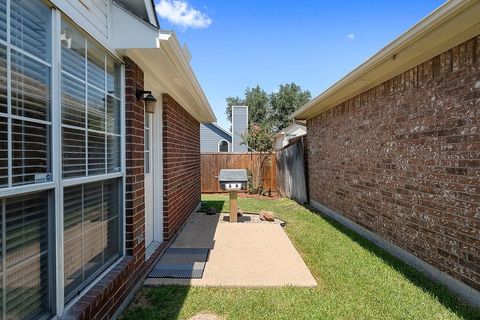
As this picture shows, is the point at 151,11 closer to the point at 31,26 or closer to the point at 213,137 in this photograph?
the point at 31,26

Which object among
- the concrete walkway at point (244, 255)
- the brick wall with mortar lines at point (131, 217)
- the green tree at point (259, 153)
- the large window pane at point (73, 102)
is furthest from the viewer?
the green tree at point (259, 153)

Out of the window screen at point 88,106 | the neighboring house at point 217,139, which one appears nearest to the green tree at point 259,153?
the neighboring house at point 217,139

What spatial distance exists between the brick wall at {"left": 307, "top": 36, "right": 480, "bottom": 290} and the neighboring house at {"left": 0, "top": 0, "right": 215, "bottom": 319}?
3161 mm

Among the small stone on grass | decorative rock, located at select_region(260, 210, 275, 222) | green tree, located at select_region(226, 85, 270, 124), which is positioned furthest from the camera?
green tree, located at select_region(226, 85, 270, 124)

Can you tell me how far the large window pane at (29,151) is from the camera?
1983 millimetres

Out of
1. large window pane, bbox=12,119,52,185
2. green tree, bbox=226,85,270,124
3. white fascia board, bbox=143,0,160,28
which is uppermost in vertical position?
green tree, bbox=226,85,270,124

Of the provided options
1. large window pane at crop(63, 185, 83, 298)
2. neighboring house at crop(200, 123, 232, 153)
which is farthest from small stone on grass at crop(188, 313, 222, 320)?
neighboring house at crop(200, 123, 232, 153)

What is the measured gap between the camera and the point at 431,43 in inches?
154

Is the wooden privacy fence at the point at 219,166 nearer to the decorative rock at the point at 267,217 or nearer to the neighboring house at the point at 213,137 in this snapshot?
the decorative rock at the point at 267,217

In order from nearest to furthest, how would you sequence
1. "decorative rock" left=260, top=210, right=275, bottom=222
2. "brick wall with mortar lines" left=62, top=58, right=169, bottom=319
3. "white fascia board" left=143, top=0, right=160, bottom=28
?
"brick wall with mortar lines" left=62, top=58, right=169, bottom=319, "white fascia board" left=143, top=0, right=160, bottom=28, "decorative rock" left=260, top=210, right=275, bottom=222

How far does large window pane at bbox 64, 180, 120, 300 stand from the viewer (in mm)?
2608

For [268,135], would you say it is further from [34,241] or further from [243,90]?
[243,90]

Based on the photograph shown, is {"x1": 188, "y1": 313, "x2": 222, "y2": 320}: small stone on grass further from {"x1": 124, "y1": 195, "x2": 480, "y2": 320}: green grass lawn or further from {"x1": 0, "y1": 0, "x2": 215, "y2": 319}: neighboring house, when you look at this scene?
{"x1": 0, "y1": 0, "x2": 215, "y2": 319}: neighboring house

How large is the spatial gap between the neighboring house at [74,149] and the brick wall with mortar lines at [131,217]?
0.01 m
